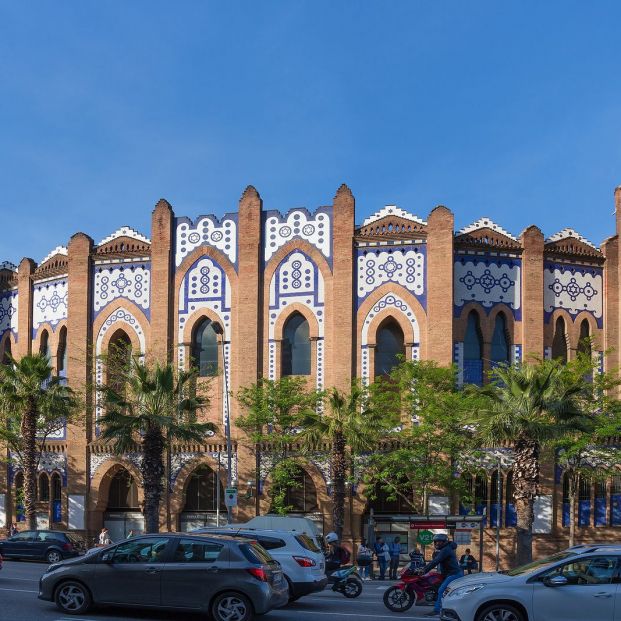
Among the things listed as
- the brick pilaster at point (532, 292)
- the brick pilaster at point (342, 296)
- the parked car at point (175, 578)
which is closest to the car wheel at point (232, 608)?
the parked car at point (175, 578)

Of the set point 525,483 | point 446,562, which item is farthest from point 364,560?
point 446,562

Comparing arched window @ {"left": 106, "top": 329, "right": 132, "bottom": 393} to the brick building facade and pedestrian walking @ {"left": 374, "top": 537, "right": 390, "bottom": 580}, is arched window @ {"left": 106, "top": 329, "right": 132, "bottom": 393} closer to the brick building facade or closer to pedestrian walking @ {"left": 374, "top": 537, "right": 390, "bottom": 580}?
the brick building facade

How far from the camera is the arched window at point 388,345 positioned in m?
39.1

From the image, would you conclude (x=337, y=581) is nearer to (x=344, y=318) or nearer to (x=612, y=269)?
(x=344, y=318)

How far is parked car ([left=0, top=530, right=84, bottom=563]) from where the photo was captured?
33156 millimetres

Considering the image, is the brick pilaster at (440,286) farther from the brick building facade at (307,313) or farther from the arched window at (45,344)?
the arched window at (45,344)

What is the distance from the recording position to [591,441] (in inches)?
1346

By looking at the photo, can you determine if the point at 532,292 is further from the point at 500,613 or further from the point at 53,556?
the point at 500,613

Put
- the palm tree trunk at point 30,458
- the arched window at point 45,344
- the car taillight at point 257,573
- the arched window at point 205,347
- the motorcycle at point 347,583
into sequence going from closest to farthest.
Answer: the car taillight at point 257,573 → the motorcycle at point 347,583 → the palm tree trunk at point 30,458 → the arched window at point 205,347 → the arched window at point 45,344

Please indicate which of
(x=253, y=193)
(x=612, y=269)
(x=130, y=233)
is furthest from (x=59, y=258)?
(x=612, y=269)

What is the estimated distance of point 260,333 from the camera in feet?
131

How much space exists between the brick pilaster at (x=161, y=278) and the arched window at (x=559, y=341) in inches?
621

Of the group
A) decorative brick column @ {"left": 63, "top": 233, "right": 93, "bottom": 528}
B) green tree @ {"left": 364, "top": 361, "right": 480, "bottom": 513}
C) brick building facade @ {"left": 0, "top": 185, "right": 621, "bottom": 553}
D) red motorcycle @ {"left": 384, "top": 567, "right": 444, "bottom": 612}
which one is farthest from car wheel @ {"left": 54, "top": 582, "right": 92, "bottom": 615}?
decorative brick column @ {"left": 63, "top": 233, "right": 93, "bottom": 528}

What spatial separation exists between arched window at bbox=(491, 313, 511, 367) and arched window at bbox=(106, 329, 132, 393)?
Result: 14496 mm
